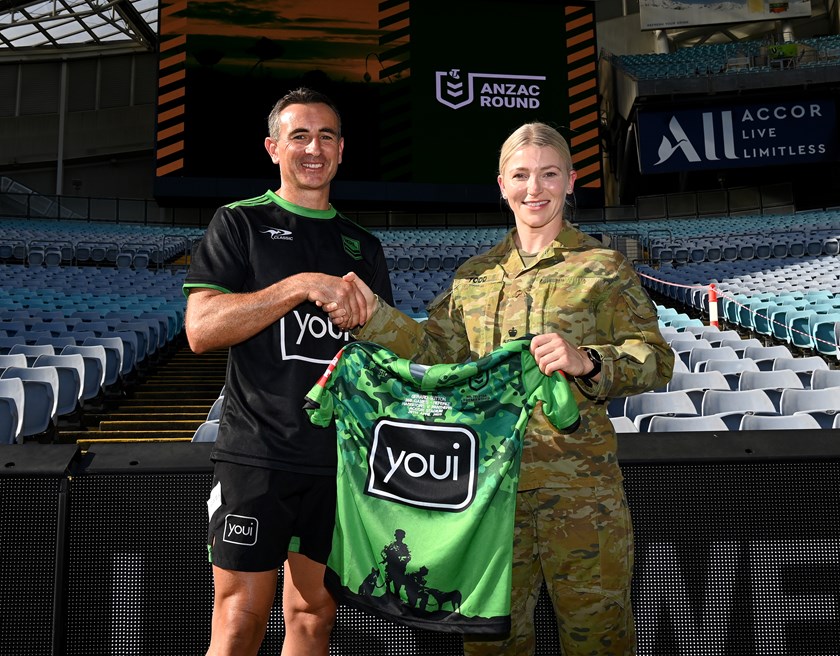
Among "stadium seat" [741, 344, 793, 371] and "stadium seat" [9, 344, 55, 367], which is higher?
"stadium seat" [9, 344, 55, 367]

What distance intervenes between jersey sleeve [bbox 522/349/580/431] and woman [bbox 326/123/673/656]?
1.8 inches

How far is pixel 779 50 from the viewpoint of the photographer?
78.0 ft

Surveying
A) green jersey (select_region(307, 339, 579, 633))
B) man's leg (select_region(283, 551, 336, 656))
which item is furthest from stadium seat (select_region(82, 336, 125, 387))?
green jersey (select_region(307, 339, 579, 633))

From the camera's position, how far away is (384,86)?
2125cm

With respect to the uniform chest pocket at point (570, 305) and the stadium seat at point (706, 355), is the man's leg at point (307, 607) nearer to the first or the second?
the uniform chest pocket at point (570, 305)

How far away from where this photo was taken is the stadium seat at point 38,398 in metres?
4.70

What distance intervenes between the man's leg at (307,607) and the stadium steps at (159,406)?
276 centimetres

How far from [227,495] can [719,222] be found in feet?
80.3

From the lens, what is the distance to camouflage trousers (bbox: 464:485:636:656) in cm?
170

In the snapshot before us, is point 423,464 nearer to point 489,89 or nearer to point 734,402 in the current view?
point 734,402

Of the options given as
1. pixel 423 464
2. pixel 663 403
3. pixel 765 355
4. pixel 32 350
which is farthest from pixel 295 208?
pixel 765 355

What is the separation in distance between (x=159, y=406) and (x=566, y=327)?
189 inches

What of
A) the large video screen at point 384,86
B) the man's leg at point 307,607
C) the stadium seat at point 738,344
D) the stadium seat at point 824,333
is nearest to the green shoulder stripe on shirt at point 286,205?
the man's leg at point 307,607

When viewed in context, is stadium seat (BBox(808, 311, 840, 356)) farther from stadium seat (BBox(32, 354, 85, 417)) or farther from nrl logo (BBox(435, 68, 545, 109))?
nrl logo (BBox(435, 68, 545, 109))
